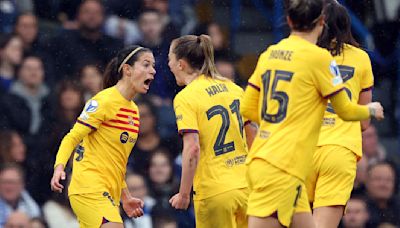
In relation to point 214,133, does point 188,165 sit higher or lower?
lower

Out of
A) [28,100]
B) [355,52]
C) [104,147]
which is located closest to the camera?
[355,52]

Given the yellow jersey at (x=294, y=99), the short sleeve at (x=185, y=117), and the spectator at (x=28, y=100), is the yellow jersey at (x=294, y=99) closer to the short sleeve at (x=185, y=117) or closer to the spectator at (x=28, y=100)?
the short sleeve at (x=185, y=117)

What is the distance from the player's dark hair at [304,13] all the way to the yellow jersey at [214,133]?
52.1 inches

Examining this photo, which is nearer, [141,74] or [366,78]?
[366,78]

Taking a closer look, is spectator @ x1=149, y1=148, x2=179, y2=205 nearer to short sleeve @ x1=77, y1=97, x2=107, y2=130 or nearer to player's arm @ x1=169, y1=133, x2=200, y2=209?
short sleeve @ x1=77, y1=97, x2=107, y2=130

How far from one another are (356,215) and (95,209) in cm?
394

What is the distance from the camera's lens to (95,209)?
807cm

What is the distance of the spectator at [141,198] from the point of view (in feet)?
36.0

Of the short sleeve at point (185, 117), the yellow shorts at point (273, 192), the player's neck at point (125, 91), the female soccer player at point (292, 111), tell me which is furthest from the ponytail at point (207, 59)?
the yellow shorts at point (273, 192)

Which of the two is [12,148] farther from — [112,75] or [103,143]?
[103,143]

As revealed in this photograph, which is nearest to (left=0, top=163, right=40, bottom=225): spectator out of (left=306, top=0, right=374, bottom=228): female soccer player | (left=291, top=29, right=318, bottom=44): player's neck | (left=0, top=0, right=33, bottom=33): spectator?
(left=0, top=0, right=33, bottom=33): spectator

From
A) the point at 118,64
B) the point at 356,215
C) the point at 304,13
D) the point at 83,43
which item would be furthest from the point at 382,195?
the point at 304,13

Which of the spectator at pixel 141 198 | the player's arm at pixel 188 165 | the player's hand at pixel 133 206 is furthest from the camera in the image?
the spectator at pixel 141 198

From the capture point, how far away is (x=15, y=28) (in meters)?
11.1
